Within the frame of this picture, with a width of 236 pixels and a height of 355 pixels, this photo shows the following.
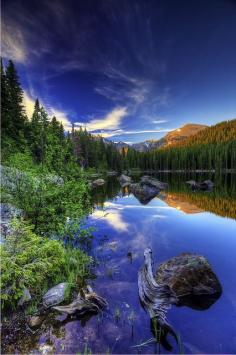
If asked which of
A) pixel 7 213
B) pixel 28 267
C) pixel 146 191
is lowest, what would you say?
pixel 146 191

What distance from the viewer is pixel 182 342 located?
4.82 metres

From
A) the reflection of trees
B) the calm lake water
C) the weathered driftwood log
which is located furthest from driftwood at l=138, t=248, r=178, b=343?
the reflection of trees

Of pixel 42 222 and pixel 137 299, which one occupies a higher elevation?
pixel 42 222

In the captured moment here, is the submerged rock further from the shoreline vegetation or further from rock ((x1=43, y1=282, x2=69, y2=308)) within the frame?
rock ((x1=43, y1=282, x2=69, y2=308))

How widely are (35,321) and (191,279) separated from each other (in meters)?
4.55

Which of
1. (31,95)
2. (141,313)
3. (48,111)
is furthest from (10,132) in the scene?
(141,313)

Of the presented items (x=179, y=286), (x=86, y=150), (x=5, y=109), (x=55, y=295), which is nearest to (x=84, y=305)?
(x=55, y=295)

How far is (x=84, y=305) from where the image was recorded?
18.2 ft

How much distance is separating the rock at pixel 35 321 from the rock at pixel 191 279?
3571 millimetres

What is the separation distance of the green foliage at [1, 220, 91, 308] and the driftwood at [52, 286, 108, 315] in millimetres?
839

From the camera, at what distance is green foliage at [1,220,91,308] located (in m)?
5.14

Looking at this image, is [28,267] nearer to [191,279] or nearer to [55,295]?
[55,295]

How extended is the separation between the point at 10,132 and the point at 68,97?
85.6 feet

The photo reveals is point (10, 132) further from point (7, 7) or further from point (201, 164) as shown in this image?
point (201, 164)
